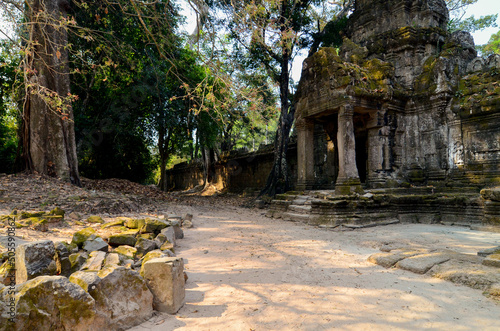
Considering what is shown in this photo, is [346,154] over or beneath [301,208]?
over

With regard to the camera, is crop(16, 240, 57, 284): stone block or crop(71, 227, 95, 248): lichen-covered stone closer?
crop(16, 240, 57, 284): stone block

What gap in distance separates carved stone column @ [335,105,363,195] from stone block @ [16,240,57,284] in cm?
639

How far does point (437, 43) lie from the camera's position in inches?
360

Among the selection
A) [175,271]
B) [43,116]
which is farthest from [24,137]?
[175,271]

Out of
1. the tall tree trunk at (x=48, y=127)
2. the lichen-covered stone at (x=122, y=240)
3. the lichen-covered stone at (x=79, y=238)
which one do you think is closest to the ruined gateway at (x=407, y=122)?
the lichen-covered stone at (x=122, y=240)

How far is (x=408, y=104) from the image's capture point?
8570 millimetres

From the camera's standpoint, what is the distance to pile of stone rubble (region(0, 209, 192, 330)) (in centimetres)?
175

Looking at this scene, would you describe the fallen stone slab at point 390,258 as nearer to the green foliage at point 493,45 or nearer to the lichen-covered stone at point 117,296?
the lichen-covered stone at point 117,296

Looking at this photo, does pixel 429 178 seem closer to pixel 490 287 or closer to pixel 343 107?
pixel 343 107

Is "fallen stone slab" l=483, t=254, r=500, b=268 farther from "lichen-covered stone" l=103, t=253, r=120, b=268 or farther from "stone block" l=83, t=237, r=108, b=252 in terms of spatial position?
"stone block" l=83, t=237, r=108, b=252

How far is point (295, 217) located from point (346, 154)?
2.15 m

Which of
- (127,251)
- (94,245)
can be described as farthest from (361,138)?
(94,245)

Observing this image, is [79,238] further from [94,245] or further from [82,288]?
[82,288]

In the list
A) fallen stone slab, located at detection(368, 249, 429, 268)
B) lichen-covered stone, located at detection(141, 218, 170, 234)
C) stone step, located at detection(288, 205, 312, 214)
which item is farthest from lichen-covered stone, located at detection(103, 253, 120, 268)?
stone step, located at detection(288, 205, 312, 214)
